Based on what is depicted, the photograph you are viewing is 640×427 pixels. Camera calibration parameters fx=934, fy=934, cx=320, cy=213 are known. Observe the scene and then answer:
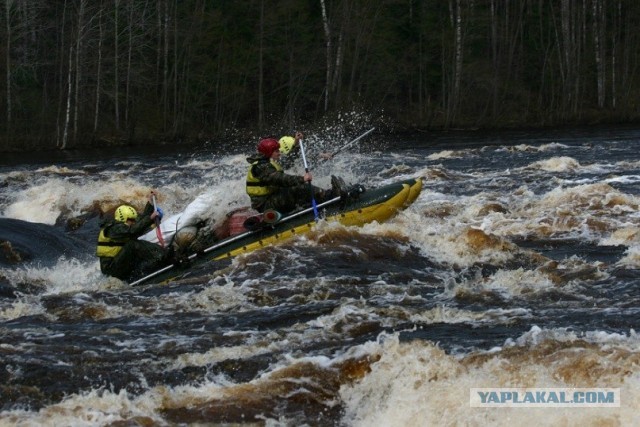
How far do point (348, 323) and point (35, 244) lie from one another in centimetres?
732

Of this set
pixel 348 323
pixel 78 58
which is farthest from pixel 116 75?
pixel 348 323

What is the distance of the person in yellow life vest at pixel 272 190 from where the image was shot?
39.2 ft

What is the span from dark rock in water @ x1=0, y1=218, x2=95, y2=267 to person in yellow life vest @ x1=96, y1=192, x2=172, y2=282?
2.62 m

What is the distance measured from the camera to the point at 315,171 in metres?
14.0

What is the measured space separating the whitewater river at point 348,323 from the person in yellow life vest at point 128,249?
0.23 meters

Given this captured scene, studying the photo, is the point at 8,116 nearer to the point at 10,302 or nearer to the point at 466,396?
the point at 10,302

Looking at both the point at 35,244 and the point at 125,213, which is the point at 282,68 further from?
the point at 125,213

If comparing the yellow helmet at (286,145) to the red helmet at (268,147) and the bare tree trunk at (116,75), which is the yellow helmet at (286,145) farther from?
the bare tree trunk at (116,75)

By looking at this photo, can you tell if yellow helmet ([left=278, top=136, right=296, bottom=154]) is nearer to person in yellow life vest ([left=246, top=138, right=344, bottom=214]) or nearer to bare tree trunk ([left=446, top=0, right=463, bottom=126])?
person in yellow life vest ([left=246, top=138, right=344, bottom=214])

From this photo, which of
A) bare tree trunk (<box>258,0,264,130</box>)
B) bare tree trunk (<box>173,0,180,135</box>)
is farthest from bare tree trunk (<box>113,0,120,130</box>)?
bare tree trunk (<box>258,0,264,130</box>)

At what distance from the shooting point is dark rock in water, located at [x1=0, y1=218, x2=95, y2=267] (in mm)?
13562

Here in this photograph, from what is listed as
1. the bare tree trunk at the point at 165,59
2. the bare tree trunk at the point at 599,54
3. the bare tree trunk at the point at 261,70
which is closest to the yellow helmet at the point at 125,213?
the bare tree trunk at the point at 165,59

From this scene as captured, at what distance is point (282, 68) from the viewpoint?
3884 cm

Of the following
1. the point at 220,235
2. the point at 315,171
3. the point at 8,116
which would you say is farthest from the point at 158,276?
the point at 8,116
